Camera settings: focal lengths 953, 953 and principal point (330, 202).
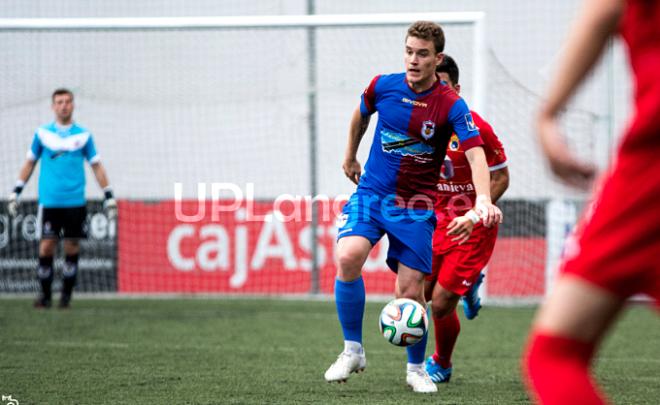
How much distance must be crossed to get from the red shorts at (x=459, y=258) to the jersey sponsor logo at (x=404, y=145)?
3.12 feet

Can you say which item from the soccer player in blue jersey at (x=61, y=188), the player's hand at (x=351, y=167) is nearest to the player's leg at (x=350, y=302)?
the player's hand at (x=351, y=167)

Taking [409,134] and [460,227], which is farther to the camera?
[409,134]

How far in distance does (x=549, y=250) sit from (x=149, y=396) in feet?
24.6

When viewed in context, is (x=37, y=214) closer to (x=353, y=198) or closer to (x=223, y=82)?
(x=223, y=82)

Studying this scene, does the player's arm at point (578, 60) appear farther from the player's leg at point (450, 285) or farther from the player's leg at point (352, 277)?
the player's leg at point (450, 285)

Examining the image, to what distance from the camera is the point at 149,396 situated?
17.2 ft

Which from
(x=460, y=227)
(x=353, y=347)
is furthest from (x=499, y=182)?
(x=460, y=227)

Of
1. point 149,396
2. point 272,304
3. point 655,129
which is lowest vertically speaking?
point 272,304

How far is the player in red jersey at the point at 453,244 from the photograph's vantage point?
6.11 meters

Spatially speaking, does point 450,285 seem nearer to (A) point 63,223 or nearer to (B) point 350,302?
(B) point 350,302

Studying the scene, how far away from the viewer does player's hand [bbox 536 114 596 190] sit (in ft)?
7.07

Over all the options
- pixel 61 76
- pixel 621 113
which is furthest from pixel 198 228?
pixel 621 113

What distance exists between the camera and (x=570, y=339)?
2.27m

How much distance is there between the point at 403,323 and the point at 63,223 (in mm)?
6483
